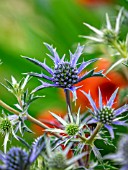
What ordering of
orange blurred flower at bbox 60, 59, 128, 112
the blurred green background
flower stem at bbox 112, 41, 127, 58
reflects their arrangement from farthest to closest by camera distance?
1. the blurred green background
2. orange blurred flower at bbox 60, 59, 128, 112
3. flower stem at bbox 112, 41, 127, 58

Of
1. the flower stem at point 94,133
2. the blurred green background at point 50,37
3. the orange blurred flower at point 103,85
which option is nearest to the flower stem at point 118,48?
the flower stem at point 94,133

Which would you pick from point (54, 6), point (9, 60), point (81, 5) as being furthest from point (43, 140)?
point (81, 5)

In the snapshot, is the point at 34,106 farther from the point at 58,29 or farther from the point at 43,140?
the point at 43,140

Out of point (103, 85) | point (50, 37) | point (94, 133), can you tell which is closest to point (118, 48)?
point (94, 133)

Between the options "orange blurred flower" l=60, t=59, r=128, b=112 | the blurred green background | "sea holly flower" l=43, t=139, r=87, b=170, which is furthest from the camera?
the blurred green background

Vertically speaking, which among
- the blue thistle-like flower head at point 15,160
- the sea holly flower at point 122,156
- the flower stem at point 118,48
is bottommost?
the sea holly flower at point 122,156

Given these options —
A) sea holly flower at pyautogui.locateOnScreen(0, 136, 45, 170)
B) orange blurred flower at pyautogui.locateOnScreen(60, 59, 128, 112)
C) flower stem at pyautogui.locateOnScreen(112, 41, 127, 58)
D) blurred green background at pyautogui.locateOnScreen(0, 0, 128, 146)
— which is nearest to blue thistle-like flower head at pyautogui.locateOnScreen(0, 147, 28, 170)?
sea holly flower at pyautogui.locateOnScreen(0, 136, 45, 170)

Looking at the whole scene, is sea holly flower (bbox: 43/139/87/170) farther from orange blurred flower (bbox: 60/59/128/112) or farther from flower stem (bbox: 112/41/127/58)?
orange blurred flower (bbox: 60/59/128/112)

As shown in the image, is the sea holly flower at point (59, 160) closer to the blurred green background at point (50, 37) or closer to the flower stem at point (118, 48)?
the flower stem at point (118, 48)
